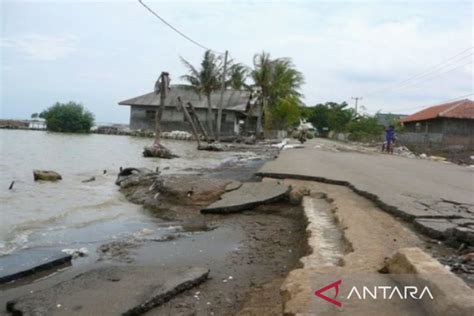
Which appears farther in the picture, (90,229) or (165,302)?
(90,229)

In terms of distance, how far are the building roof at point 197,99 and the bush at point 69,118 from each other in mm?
7215

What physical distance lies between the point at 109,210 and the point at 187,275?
395 centimetres

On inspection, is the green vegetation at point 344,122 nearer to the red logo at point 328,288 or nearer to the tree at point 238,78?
the tree at point 238,78

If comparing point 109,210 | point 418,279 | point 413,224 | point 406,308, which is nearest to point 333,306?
point 406,308

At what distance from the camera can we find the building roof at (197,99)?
41.9 meters

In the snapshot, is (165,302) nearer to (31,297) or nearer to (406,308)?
(31,297)

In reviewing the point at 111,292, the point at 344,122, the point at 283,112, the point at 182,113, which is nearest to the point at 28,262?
the point at 111,292

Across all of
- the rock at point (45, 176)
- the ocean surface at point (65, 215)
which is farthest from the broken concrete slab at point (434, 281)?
the rock at point (45, 176)

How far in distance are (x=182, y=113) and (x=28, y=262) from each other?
133 feet

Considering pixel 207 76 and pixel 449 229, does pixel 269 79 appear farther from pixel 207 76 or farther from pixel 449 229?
pixel 449 229

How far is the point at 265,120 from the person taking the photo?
151 feet

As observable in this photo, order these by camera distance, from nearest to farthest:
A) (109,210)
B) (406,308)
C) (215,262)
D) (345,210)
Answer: (406,308)
(215,262)
(345,210)
(109,210)

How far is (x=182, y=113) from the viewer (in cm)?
4412

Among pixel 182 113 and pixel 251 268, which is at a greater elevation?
pixel 182 113
